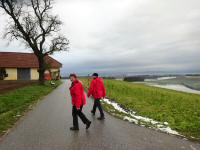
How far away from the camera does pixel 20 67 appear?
6359cm

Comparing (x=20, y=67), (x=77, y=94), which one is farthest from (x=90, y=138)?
(x=20, y=67)

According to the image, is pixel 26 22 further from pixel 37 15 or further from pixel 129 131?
pixel 129 131

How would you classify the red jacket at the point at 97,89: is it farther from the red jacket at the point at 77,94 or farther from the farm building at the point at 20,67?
the farm building at the point at 20,67

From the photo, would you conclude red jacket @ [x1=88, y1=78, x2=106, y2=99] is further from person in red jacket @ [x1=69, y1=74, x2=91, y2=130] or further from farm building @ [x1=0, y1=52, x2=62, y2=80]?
farm building @ [x1=0, y1=52, x2=62, y2=80]

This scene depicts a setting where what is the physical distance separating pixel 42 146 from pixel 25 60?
2369 inches

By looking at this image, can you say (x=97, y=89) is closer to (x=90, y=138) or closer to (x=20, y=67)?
(x=90, y=138)

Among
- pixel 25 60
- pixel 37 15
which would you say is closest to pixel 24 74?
pixel 25 60

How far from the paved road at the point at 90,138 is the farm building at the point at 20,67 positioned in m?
50.2

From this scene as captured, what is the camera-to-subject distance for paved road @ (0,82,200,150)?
8.12 m

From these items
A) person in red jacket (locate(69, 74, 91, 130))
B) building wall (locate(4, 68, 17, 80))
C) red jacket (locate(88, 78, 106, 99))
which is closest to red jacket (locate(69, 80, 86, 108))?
person in red jacket (locate(69, 74, 91, 130))

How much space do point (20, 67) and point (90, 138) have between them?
2235 inches

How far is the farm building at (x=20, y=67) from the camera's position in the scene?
62.2 m

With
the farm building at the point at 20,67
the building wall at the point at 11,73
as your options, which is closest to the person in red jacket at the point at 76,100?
the farm building at the point at 20,67

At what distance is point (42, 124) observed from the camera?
1148 centimetres
